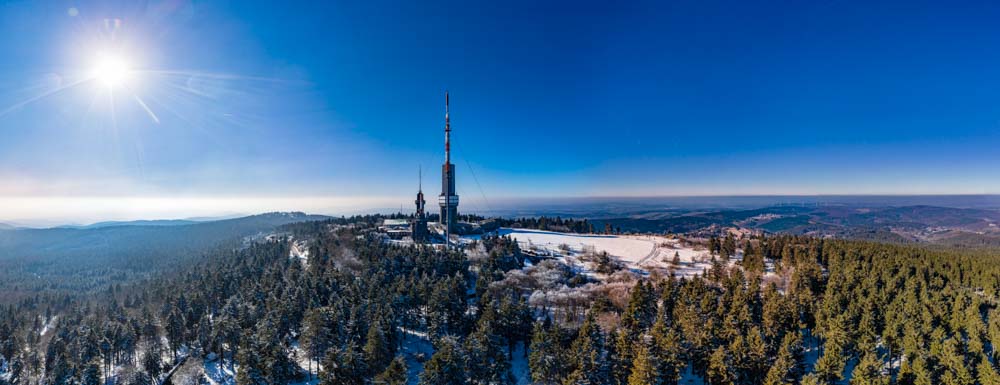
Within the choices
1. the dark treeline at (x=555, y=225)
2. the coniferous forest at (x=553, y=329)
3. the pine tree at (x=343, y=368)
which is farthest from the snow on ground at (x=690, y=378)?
the dark treeline at (x=555, y=225)

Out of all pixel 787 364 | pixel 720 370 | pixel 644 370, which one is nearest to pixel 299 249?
pixel 644 370

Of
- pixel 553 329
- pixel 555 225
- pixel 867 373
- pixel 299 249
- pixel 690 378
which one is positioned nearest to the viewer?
pixel 867 373

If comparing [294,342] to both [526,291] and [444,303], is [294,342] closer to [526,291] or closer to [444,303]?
[444,303]

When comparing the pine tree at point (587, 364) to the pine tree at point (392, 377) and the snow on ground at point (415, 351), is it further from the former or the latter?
the snow on ground at point (415, 351)

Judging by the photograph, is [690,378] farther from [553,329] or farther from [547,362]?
[547,362]

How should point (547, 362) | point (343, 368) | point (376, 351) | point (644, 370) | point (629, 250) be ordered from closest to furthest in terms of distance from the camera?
point (644, 370)
point (343, 368)
point (547, 362)
point (376, 351)
point (629, 250)

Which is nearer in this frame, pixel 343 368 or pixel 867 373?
pixel 867 373

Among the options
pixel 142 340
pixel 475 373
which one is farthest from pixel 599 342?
pixel 142 340

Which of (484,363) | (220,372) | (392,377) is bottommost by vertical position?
(220,372)

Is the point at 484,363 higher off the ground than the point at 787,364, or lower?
lower
